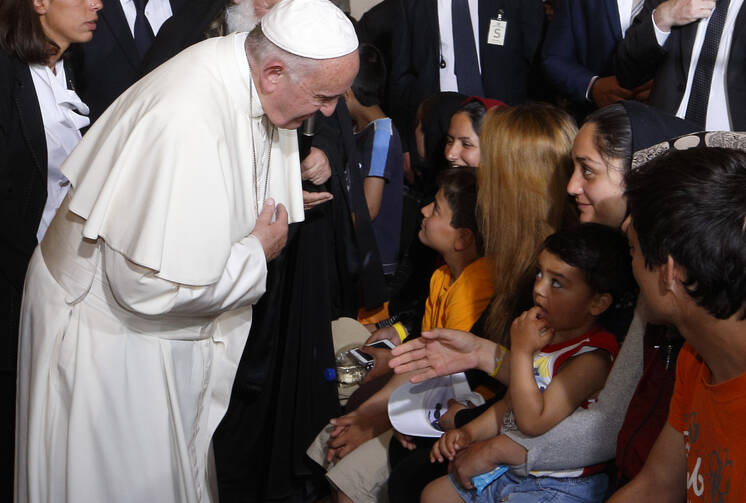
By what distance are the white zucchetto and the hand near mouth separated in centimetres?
93

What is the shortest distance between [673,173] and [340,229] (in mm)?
2257

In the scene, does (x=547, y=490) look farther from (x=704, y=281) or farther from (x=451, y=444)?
(x=704, y=281)

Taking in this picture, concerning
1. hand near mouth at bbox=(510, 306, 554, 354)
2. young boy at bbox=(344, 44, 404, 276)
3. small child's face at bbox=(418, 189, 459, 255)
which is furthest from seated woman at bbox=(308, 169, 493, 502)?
young boy at bbox=(344, 44, 404, 276)

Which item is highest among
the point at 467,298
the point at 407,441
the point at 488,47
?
the point at 488,47

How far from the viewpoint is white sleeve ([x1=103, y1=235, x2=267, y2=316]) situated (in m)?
2.43

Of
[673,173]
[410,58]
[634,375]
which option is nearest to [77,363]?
[634,375]

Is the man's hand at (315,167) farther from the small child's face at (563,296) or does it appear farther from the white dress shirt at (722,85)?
the white dress shirt at (722,85)

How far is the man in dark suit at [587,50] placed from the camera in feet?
13.9

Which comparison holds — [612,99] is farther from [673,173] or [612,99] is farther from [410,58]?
[673,173]

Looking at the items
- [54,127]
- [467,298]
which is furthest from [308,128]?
[54,127]

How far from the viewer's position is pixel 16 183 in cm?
359

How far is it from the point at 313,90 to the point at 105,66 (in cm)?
234

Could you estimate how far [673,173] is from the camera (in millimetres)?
1808

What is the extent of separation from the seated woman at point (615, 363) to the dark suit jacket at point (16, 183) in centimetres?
179
